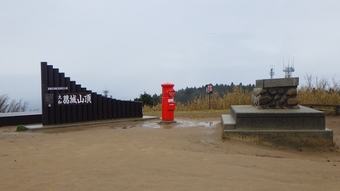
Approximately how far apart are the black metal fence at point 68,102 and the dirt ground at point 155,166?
3.29m

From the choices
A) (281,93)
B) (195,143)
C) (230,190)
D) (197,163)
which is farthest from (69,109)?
(230,190)

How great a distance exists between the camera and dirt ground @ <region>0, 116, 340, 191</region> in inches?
188

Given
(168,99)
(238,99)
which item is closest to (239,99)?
(238,99)

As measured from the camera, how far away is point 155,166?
5.73 m

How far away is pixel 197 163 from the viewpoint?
6.04 metres

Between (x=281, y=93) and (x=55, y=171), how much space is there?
24.5ft

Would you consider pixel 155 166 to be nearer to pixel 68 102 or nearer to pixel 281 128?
pixel 281 128

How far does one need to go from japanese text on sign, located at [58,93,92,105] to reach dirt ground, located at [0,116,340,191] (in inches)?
141

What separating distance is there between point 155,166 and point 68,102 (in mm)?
8114

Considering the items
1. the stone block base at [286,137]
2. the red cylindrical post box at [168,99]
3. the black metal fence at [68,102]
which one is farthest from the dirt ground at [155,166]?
the red cylindrical post box at [168,99]

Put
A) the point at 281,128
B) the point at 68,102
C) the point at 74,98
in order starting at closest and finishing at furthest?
the point at 281,128 → the point at 68,102 → the point at 74,98

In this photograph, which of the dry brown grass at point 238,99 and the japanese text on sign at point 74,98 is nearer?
the japanese text on sign at point 74,98

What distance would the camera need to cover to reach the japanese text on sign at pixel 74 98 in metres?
12.8

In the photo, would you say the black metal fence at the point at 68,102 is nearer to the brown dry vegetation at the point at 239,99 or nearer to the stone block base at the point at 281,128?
the stone block base at the point at 281,128
